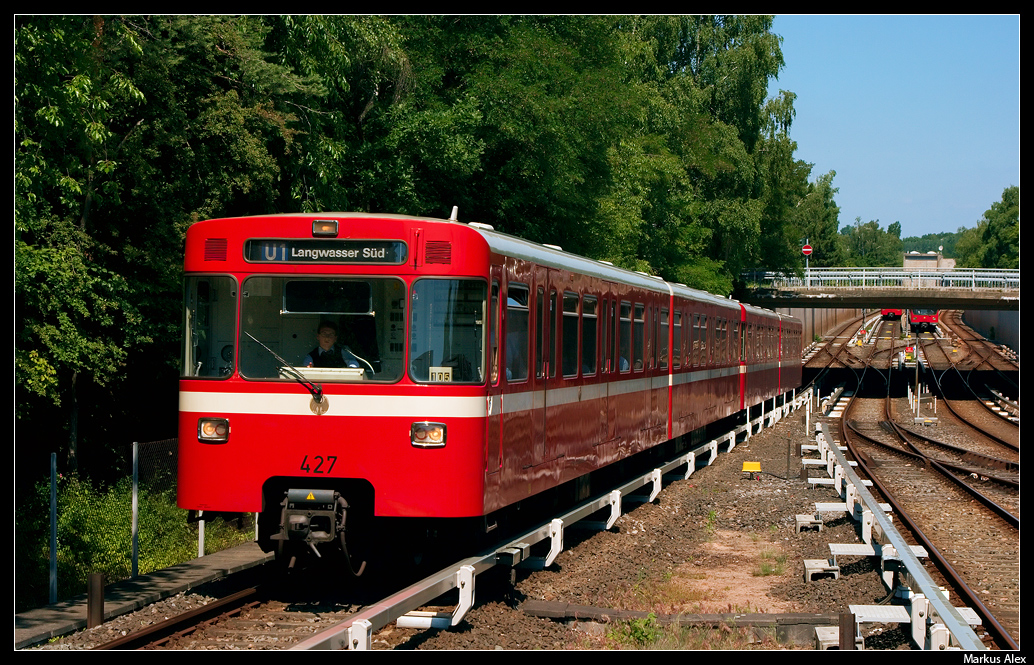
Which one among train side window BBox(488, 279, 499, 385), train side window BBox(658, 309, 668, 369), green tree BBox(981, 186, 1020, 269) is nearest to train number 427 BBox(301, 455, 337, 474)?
train side window BBox(488, 279, 499, 385)

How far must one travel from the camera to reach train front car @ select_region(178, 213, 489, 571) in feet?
30.1

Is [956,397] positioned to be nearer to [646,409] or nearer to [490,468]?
[646,409]

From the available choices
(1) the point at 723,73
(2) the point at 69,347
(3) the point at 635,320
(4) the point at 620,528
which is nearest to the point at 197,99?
(2) the point at 69,347

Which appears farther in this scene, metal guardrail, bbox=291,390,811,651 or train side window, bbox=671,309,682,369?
train side window, bbox=671,309,682,369

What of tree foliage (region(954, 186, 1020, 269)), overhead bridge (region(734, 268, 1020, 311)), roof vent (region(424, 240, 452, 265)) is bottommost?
roof vent (region(424, 240, 452, 265))

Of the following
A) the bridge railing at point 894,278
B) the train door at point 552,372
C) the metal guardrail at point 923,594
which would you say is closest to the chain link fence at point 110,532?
the train door at point 552,372

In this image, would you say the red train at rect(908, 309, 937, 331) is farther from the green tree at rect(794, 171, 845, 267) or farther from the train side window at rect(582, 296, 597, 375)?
the train side window at rect(582, 296, 597, 375)

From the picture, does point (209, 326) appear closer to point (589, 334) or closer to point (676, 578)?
point (589, 334)

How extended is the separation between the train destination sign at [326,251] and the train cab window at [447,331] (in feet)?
1.04

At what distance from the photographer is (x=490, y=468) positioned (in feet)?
31.7

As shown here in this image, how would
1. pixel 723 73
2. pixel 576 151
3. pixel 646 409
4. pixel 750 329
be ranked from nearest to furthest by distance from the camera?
pixel 646 409 < pixel 576 151 < pixel 750 329 < pixel 723 73

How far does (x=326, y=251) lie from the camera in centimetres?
929

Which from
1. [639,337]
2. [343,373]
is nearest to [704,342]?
[639,337]
